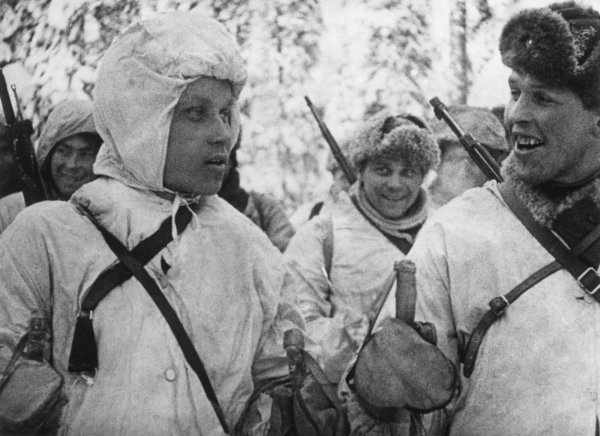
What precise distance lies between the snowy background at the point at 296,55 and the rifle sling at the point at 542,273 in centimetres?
87

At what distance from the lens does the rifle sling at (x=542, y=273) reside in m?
2.59

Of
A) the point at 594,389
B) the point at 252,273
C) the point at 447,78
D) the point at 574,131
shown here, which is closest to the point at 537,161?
the point at 574,131

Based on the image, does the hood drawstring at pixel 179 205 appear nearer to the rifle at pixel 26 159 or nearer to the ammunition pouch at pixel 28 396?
the ammunition pouch at pixel 28 396

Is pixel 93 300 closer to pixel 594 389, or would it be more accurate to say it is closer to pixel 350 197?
pixel 594 389

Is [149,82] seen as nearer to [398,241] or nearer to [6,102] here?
[6,102]

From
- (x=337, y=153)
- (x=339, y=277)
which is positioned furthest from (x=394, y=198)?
(x=337, y=153)

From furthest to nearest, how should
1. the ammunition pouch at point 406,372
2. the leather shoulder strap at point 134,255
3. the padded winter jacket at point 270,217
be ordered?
the padded winter jacket at point 270,217
the leather shoulder strap at point 134,255
the ammunition pouch at point 406,372

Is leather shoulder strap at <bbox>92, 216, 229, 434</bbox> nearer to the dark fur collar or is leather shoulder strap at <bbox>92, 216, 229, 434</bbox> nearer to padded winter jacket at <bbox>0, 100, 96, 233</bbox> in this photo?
the dark fur collar

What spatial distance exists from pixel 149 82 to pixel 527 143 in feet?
3.92

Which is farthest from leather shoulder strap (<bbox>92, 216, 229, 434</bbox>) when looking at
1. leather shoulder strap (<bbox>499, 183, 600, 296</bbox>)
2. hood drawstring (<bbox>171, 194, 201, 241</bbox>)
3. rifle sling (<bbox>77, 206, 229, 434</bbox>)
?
leather shoulder strap (<bbox>499, 183, 600, 296</bbox>)

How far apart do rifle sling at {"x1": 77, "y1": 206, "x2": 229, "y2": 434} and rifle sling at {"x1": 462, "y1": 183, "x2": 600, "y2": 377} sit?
2.48 feet

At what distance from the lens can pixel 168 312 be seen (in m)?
2.60

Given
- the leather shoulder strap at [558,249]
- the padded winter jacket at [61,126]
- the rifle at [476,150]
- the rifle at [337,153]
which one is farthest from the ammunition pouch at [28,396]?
the rifle at [337,153]

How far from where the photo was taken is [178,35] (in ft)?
9.05
